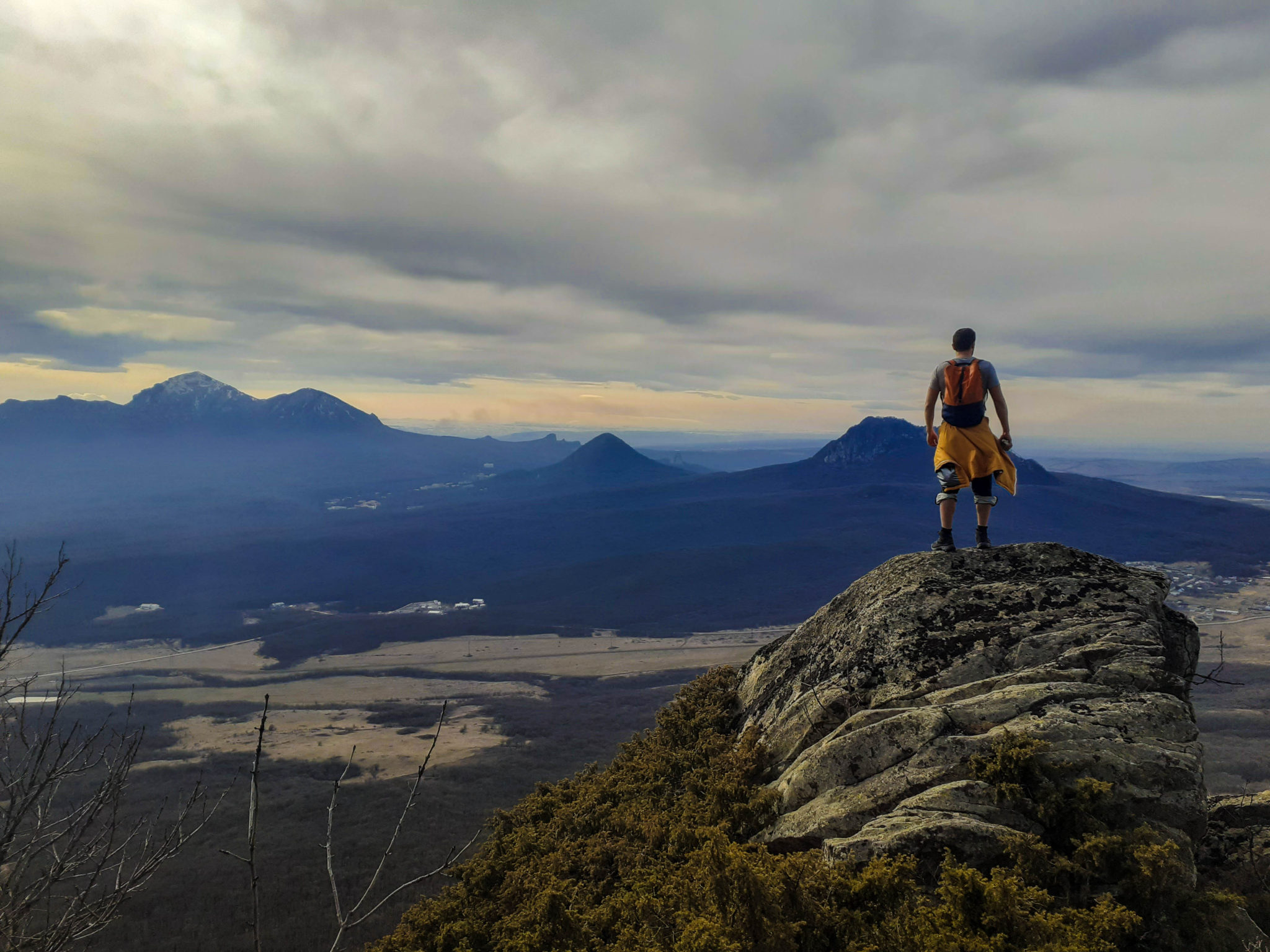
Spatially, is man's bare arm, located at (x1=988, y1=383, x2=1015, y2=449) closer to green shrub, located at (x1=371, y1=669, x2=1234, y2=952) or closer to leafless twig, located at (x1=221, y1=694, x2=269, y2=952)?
green shrub, located at (x1=371, y1=669, x2=1234, y2=952)

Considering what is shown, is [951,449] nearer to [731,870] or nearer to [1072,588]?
[1072,588]

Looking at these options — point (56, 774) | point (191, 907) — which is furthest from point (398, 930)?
point (191, 907)

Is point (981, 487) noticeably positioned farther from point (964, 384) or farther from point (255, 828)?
point (255, 828)

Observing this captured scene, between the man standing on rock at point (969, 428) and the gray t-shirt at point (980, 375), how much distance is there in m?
0.01

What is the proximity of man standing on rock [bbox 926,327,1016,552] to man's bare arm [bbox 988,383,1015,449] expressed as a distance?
0.03 feet

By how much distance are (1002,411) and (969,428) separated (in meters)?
0.61

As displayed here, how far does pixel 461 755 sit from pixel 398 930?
7171 centimetres

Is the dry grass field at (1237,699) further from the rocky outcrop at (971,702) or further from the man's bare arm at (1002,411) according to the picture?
the man's bare arm at (1002,411)

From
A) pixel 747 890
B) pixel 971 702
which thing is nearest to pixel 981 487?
pixel 971 702

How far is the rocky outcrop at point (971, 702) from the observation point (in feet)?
22.1

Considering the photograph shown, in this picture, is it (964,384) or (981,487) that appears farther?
(981,487)

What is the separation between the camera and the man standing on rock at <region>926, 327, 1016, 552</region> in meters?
11.0

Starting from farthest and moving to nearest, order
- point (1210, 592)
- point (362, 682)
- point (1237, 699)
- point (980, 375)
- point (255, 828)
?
point (1210, 592), point (362, 682), point (1237, 699), point (980, 375), point (255, 828)

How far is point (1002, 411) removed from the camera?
11.0m
